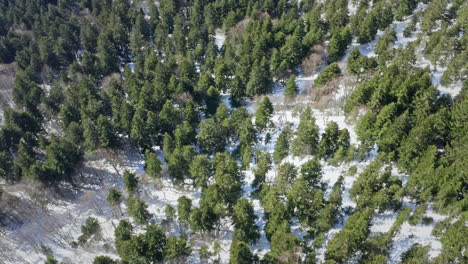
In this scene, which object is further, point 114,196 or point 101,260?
point 114,196

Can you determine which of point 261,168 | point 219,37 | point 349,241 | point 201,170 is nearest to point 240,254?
point 349,241

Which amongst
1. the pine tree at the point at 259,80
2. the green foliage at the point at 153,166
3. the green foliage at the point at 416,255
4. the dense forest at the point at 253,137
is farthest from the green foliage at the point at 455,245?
the pine tree at the point at 259,80

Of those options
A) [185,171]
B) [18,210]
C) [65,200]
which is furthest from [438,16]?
[18,210]

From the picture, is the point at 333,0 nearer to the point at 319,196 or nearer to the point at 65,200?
the point at 319,196

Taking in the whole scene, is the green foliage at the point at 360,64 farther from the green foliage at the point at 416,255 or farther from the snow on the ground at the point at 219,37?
the snow on the ground at the point at 219,37

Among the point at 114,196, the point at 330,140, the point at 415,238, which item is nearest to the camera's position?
the point at 415,238

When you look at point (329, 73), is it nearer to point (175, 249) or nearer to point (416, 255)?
point (416, 255)

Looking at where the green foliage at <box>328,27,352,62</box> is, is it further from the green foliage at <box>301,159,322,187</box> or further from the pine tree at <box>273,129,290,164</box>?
the green foliage at <box>301,159,322,187</box>

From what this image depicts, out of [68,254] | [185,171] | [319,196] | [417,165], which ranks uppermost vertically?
[185,171]

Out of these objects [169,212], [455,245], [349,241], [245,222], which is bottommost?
[455,245]
